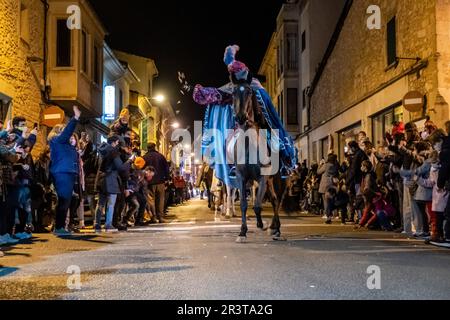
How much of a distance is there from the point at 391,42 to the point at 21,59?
12684 millimetres

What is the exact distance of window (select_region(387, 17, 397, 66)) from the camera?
20344mm

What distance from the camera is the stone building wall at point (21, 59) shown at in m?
18.8

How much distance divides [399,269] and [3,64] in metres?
15.2

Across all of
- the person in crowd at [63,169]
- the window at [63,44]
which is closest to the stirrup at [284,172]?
the person in crowd at [63,169]

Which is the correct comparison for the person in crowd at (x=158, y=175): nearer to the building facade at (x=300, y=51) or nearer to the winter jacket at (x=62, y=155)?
the winter jacket at (x=62, y=155)

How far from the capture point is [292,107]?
1826 inches

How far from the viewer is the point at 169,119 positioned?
9006 cm

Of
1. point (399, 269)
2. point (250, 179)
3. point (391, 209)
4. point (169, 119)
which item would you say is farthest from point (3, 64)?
point (169, 119)

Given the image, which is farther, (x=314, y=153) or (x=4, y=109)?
(x=314, y=153)

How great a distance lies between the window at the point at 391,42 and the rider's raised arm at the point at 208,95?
9899 millimetres

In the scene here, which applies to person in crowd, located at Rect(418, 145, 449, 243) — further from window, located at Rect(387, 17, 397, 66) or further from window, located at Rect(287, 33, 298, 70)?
window, located at Rect(287, 33, 298, 70)

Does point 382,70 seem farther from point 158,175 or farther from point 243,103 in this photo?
point 243,103

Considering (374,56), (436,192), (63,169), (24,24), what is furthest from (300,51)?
(436,192)
